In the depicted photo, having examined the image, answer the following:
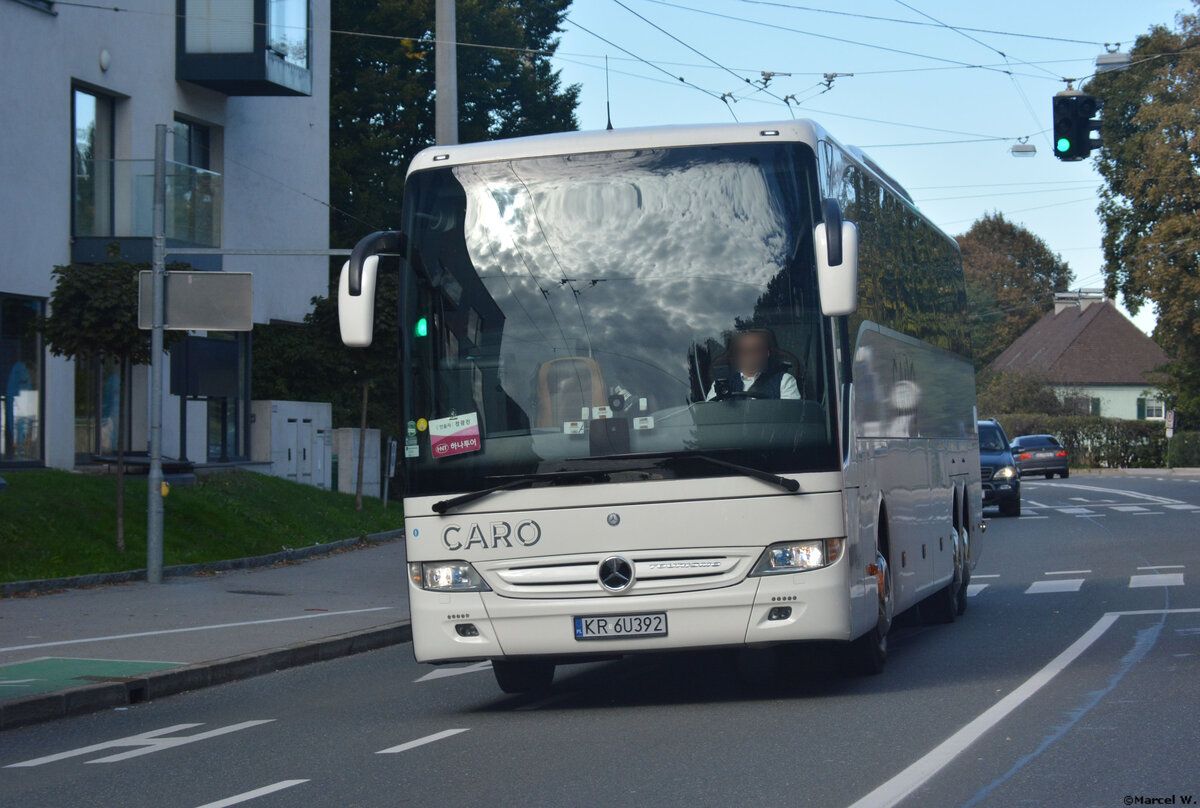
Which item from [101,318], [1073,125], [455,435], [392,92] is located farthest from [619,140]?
[392,92]

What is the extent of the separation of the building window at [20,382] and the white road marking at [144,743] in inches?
594

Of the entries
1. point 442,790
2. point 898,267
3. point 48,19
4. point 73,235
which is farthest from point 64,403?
point 442,790

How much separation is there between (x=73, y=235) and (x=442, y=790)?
20.0 meters

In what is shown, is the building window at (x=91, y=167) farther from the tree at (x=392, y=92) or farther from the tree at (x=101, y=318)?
the tree at (x=392, y=92)

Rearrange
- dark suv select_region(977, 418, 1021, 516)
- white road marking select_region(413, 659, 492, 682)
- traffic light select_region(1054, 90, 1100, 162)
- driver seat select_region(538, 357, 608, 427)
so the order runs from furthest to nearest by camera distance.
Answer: dark suv select_region(977, 418, 1021, 516) → traffic light select_region(1054, 90, 1100, 162) → white road marking select_region(413, 659, 492, 682) → driver seat select_region(538, 357, 608, 427)

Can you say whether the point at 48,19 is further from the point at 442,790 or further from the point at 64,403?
the point at 442,790

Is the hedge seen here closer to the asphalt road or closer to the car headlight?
the asphalt road

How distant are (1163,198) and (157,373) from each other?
44.3 meters

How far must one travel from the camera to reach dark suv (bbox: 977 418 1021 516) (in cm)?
3241

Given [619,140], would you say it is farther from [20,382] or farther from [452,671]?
[20,382]

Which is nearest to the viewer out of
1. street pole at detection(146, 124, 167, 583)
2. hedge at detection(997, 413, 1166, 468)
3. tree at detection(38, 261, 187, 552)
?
street pole at detection(146, 124, 167, 583)

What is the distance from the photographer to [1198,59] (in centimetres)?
5359

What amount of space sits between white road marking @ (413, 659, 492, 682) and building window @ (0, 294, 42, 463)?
1302 cm

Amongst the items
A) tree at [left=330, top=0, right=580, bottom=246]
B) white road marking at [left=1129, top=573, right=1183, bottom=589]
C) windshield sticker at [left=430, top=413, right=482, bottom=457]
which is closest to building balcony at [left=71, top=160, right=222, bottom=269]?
white road marking at [left=1129, top=573, right=1183, bottom=589]
